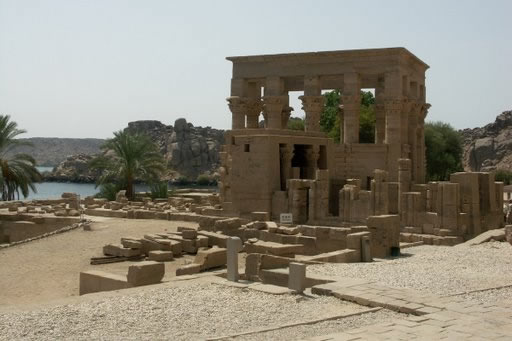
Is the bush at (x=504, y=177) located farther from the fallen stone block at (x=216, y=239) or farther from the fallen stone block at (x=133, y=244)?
the fallen stone block at (x=133, y=244)

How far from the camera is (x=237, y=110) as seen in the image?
3119cm

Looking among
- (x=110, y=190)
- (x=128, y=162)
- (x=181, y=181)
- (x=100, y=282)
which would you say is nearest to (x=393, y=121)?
(x=128, y=162)

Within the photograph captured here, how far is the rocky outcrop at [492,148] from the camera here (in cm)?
7300

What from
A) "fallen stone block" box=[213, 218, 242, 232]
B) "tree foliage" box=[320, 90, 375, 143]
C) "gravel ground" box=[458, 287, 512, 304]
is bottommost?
"gravel ground" box=[458, 287, 512, 304]

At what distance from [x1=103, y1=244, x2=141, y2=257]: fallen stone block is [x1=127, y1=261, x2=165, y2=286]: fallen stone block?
17.2ft

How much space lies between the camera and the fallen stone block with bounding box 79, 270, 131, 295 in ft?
40.9

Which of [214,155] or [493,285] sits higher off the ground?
[214,155]

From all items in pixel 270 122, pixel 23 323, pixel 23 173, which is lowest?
pixel 23 323

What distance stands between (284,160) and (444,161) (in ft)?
81.0

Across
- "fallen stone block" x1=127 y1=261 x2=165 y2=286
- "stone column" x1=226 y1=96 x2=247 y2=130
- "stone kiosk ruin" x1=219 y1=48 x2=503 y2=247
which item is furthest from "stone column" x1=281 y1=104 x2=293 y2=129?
"fallen stone block" x1=127 y1=261 x2=165 y2=286

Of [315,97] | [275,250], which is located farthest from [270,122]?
[275,250]

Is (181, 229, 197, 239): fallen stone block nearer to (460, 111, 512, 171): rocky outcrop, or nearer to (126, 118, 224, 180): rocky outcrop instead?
(460, 111, 512, 171): rocky outcrop

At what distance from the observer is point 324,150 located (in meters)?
25.2

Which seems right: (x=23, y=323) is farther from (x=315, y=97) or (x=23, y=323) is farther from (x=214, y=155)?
(x=214, y=155)
